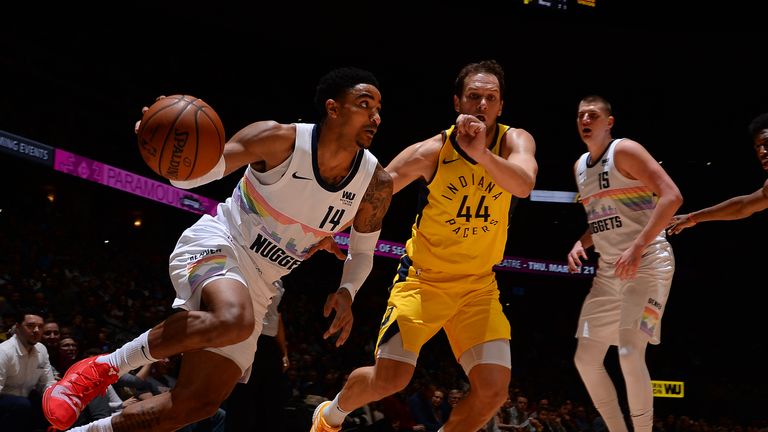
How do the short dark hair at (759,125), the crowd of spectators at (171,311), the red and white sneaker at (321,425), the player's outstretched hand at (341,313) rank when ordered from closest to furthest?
the player's outstretched hand at (341,313) < the red and white sneaker at (321,425) < the short dark hair at (759,125) < the crowd of spectators at (171,311)

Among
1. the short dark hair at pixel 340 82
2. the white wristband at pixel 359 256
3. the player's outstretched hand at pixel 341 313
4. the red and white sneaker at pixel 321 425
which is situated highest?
the short dark hair at pixel 340 82

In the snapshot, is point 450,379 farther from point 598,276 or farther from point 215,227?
point 215,227

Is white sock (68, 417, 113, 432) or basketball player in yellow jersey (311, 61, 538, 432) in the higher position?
basketball player in yellow jersey (311, 61, 538, 432)

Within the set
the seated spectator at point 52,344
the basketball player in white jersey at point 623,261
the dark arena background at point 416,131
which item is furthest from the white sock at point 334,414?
the dark arena background at point 416,131

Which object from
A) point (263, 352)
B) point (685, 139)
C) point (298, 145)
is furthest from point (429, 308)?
point (685, 139)

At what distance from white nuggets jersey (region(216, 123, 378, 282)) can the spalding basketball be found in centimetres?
39

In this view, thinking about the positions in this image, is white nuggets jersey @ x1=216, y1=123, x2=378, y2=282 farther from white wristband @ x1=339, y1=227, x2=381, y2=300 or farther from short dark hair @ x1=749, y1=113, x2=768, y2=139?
short dark hair @ x1=749, y1=113, x2=768, y2=139

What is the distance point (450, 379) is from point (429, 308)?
11555 millimetres

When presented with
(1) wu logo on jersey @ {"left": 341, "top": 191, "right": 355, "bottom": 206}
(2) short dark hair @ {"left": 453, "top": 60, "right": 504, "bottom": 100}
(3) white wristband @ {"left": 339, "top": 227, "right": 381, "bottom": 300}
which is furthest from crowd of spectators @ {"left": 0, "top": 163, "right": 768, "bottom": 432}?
(2) short dark hair @ {"left": 453, "top": 60, "right": 504, "bottom": 100}

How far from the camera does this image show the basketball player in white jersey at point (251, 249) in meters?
3.00

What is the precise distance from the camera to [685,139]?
21.0 metres

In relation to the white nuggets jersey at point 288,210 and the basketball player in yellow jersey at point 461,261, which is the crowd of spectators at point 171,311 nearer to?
the basketball player in yellow jersey at point 461,261

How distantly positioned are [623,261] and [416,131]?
16.9m

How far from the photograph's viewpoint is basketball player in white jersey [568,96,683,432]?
4141 mm
